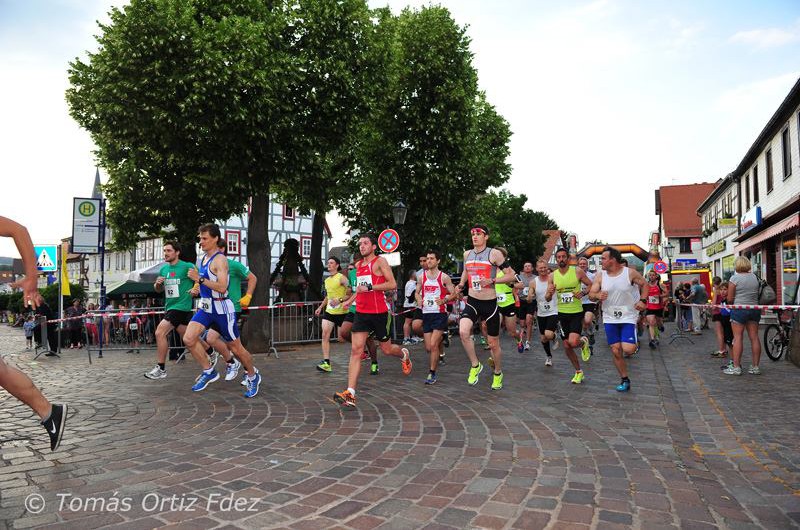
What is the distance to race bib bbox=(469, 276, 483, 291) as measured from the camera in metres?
7.66

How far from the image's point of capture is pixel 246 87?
42.1 feet

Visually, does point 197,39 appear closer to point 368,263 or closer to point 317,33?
point 317,33

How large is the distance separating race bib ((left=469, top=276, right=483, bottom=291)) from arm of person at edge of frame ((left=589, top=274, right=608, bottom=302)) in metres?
1.44

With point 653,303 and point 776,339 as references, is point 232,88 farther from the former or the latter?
point 776,339

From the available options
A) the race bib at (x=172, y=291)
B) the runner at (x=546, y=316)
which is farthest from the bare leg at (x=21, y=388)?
the runner at (x=546, y=316)

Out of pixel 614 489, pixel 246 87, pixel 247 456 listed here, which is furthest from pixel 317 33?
pixel 614 489

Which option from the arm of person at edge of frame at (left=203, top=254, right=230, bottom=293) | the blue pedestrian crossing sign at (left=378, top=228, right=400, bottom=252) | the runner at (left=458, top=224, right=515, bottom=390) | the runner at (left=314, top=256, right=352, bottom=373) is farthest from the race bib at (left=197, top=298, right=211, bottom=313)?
the blue pedestrian crossing sign at (left=378, top=228, right=400, bottom=252)

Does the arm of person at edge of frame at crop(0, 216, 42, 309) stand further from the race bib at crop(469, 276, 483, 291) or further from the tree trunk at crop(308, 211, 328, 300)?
the tree trunk at crop(308, 211, 328, 300)

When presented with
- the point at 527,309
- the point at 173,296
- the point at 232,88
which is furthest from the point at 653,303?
the point at 232,88

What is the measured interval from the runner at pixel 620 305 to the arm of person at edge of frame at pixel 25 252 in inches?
239

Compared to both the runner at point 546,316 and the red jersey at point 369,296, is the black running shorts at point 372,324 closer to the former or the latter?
the red jersey at point 369,296

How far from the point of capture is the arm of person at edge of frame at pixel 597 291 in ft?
23.8

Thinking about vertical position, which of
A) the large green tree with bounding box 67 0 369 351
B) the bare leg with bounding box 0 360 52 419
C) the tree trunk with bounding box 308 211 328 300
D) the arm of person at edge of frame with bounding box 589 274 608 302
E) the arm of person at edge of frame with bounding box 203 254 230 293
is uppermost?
the large green tree with bounding box 67 0 369 351

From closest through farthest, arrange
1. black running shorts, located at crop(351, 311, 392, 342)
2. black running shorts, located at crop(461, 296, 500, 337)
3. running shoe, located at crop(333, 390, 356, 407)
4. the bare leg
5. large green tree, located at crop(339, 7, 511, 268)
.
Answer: the bare leg < running shoe, located at crop(333, 390, 356, 407) < black running shorts, located at crop(351, 311, 392, 342) < black running shorts, located at crop(461, 296, 500, 337) < large green tree, located at crop(339, 7, 511, 268)
